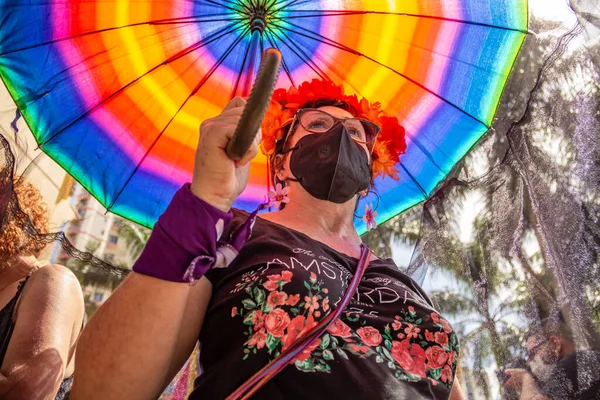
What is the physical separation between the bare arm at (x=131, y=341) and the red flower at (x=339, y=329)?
39 cm

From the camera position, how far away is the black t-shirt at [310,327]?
44.3 inches

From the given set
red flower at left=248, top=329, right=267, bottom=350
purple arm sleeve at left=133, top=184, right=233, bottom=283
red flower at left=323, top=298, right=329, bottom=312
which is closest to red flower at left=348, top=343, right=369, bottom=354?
red flower at left=323, top=298, right=329, bottom=312

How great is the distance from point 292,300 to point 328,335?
0.13 m

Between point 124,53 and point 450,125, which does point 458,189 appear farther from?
point 124,53

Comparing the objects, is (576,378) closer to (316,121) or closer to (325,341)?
(325,341)

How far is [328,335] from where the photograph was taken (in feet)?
3.99

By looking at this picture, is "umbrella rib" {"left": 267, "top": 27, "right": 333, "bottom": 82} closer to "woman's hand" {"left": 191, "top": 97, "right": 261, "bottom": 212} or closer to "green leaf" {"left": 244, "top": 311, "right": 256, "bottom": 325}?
"woman's hand" {"left": 191, "top": 97, "right": 261, "bottom": 212}

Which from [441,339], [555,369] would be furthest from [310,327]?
[555,369]

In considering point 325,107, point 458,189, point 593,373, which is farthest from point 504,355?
point 325,107

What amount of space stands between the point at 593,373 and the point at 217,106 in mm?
1816

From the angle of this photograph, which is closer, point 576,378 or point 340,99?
point 576,378

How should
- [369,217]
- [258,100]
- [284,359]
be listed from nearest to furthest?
[258,100], [284,359], [369,217]

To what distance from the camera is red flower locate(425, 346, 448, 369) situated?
4.19 feet

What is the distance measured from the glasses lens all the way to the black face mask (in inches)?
3.3
